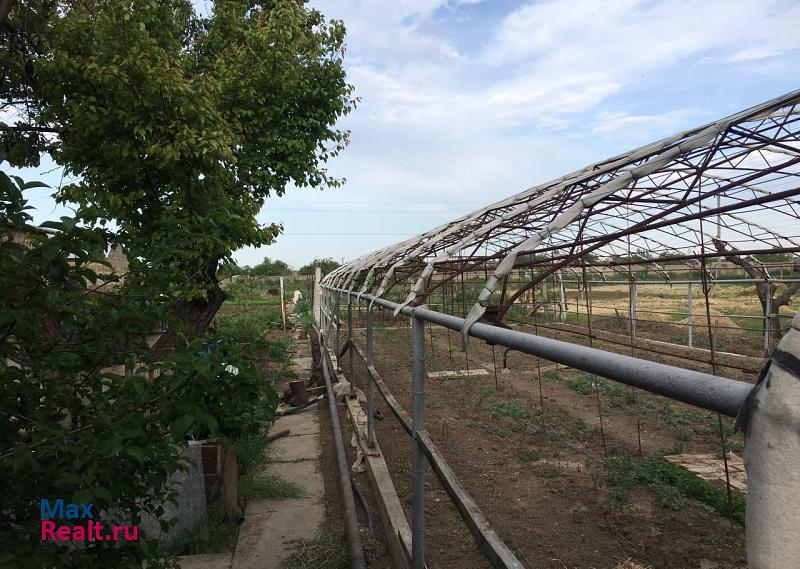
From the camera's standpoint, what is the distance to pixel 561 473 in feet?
15.0

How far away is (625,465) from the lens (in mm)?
4449

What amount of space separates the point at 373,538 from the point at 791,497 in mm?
3576

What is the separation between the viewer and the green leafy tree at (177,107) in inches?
180

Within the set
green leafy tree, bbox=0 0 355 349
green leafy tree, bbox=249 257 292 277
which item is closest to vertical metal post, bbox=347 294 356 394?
green leafy tree, bbox=0 0 355 349

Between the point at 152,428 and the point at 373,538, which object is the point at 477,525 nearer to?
the point at 152,428

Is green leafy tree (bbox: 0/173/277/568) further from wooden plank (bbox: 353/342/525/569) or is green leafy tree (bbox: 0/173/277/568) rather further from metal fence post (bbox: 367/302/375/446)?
metal fence post (bbox: 367/302/375/446)

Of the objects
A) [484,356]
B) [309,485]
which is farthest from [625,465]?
[484,356]

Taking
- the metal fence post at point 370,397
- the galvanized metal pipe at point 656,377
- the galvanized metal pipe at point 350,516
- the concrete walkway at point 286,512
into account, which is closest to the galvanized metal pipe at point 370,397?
the metal fence post at point 370,397

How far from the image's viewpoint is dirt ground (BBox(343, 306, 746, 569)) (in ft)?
11.1

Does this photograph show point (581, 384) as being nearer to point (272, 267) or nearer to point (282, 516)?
point (282, 516)

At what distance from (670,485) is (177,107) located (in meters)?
5.48

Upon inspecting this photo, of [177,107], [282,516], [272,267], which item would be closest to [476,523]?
[282,516]

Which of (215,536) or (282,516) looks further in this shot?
(282,516)

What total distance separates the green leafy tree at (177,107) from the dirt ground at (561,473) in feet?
8.32
